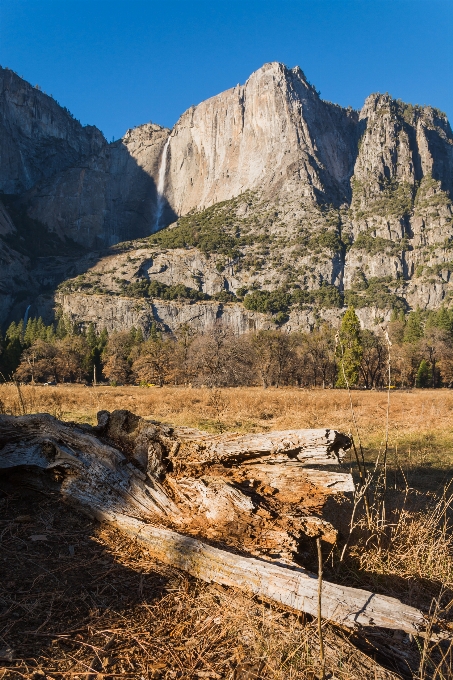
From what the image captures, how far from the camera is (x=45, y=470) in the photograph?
4617 millimetres

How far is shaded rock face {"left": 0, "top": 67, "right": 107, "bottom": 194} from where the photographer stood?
528ft

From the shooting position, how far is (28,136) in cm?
16700

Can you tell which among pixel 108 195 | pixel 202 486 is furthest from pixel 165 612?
pixel 108 195

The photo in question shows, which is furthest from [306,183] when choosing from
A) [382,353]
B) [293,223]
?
[382,353]

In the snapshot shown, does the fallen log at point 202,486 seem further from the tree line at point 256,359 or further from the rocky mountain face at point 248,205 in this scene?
the rocky mountain face at point 248,205

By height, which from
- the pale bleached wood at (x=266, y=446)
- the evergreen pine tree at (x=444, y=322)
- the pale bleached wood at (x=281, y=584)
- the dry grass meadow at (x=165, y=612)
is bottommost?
the dry grass meadow at (x=165, y=612)

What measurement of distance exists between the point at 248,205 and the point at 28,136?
9439cm

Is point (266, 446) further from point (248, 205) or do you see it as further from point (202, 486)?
point (248, 205)

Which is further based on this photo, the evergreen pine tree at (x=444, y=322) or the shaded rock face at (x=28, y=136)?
the shaded rock face at (x=28, y=136)

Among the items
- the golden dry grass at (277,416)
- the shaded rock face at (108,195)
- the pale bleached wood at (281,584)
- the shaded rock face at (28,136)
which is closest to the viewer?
the pale bleached wood at (281,584)

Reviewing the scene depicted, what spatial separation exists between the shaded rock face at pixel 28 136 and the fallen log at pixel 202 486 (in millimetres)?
185295

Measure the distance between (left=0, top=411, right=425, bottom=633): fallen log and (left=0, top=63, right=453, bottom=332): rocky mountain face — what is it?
4588 inches

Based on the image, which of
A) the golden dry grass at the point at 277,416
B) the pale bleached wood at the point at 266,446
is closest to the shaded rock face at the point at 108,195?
A: the golden dry grass at the point at 277,416

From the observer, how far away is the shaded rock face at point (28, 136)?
160875 mm
